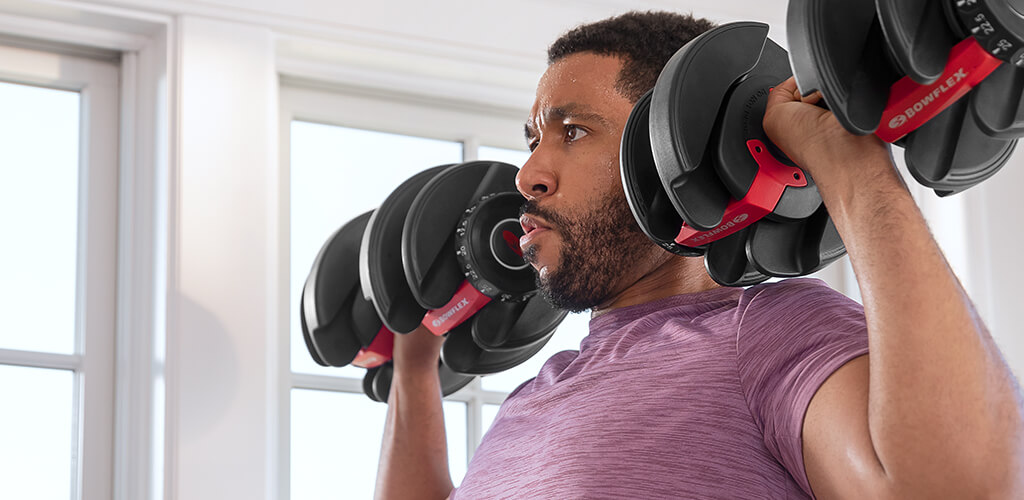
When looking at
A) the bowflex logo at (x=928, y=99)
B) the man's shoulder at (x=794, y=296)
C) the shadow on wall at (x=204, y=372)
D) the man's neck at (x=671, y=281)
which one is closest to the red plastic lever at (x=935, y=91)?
Result: the bowflex logo at (x=928, y=99)

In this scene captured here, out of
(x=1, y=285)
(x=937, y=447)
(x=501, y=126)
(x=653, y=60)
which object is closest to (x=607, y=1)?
(x=501, y=126)

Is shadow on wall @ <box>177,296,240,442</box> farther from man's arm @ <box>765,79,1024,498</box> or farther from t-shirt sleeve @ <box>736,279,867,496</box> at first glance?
man's arm @ <box>765,79,1024,498</box>

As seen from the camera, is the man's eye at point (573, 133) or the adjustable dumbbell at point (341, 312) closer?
the man's eye at point (573, 133)

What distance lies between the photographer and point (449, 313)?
1913 millimetres

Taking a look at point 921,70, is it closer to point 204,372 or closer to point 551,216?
point 551,216

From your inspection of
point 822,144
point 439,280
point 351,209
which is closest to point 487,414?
point 351,209

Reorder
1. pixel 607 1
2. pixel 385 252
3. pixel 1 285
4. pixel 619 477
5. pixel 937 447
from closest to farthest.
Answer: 1. pixel 937 447
2. pixel 619 477
3. pixel 385 252
4. pixel 1 285
5. pixel 607 1

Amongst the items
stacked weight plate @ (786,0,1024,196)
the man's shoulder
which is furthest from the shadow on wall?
stacked weight plate @ (786,0,1024,196)

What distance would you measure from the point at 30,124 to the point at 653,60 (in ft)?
4.38

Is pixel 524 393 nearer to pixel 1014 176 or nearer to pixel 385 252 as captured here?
pixel 385 252

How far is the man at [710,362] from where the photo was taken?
3.72ft

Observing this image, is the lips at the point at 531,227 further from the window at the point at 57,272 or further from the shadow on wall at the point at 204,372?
the window at the point at 57,272

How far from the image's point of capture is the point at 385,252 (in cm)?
187

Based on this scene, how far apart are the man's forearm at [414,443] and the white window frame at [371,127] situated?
1.84 feet
